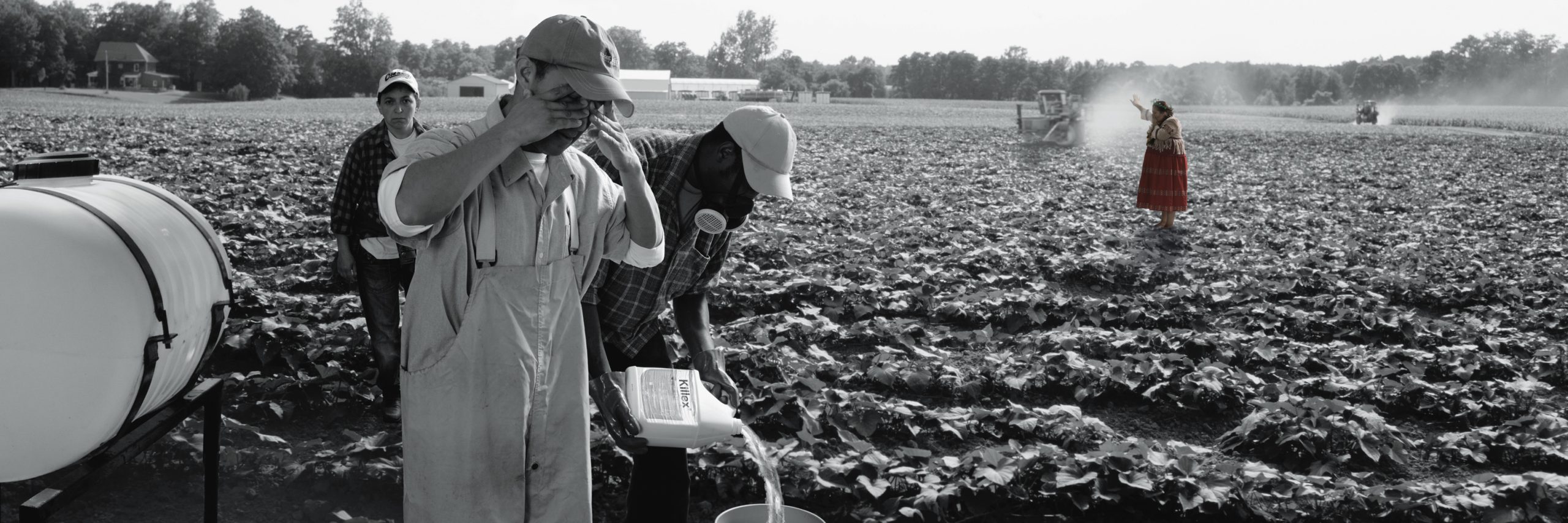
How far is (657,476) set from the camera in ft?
10.2

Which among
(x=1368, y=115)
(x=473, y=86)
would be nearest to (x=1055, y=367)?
(x=1368, y=115)

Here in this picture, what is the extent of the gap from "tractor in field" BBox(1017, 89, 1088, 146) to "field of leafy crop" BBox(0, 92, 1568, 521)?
14.2 metres

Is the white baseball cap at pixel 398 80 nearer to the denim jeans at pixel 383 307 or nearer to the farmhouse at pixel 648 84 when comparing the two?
the denim jeans at pixel 383 307

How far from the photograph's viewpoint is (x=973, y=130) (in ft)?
113

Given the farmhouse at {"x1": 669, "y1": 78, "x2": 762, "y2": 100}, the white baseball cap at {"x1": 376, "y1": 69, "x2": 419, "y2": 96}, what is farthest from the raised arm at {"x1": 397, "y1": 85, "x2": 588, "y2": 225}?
the farmhouse at {"x1": 669, "y1": 78, "x2": 762, "y2": 100}

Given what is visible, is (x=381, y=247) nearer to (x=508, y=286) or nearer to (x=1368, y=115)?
(x=508, y=286)

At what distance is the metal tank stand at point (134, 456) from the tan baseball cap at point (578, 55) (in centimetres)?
140

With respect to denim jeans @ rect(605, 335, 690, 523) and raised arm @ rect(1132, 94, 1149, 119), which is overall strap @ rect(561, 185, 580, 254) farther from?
raised arm @ rect(1132, 94, 1149, 119)

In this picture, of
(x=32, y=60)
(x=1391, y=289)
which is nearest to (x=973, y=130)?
(x=1391, y=289)

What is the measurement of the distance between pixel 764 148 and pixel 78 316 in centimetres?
158

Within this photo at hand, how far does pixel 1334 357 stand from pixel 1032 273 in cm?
296

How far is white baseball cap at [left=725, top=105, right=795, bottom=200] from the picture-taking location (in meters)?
2.81

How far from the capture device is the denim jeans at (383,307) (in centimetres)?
455

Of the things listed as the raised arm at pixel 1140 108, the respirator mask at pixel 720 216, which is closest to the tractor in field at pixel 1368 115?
the raised arm at pixel 1140 108
